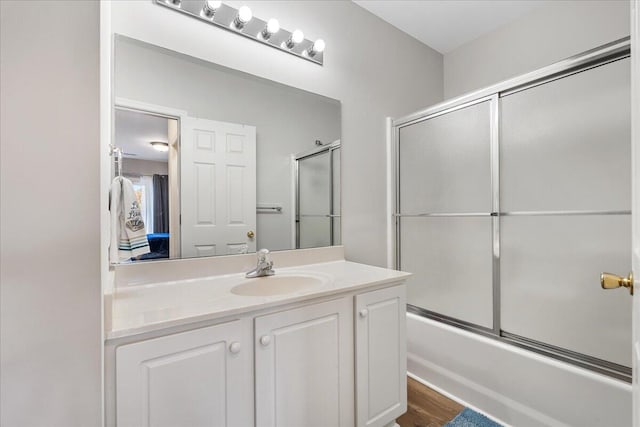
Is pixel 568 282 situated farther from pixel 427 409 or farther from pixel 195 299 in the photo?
pixel 195 299

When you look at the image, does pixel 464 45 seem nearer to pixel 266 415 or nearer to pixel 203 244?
pixel 203 244

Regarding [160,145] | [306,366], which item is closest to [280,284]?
[306,366]

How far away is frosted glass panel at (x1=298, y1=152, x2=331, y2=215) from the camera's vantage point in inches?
67.5

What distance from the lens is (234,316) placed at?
0.93 m

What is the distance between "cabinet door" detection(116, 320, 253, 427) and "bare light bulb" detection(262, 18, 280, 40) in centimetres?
146

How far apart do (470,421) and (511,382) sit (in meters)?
0.30

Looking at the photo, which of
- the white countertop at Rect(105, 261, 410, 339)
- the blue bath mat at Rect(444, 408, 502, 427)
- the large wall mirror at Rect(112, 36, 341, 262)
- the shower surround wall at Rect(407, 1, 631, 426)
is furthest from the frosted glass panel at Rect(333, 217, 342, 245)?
the blue bath mat at Rect(444, 408, 502, 427)

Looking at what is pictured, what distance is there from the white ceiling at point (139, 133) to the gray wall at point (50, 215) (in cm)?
66

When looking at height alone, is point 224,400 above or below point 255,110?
below

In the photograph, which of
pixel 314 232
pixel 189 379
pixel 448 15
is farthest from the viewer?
pixel 448 15

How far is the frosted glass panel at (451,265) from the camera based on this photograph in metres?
1.77

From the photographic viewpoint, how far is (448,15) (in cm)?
205

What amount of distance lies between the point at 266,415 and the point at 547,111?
1.97 meters

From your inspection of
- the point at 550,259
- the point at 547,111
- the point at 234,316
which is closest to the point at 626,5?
the point at 547,111
